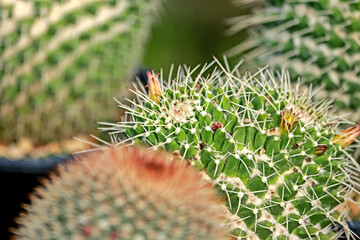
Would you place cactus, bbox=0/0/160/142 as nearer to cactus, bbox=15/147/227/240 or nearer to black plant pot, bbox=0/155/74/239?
black plant pot, bbox=0/155/74/239

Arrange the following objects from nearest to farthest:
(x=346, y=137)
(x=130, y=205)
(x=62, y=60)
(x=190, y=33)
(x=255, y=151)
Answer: (x=130, y=205), (x=255, y=151), (x=346, y=137), (x=62, y=60), (x=190, y=33)

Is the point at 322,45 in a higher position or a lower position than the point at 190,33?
lower

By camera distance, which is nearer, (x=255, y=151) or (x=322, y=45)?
(x=255, y=151)

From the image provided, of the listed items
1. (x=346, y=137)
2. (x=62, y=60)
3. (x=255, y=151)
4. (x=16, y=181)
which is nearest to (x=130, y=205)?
(x=255, y=151)

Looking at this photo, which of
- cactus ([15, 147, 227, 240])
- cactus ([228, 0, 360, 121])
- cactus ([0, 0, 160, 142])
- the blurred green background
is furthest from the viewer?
the blurred green background

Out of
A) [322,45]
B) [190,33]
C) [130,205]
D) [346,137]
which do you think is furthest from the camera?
[190,33]

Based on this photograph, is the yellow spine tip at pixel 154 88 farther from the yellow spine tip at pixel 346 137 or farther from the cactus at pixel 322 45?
the cactus at pixel 322 45

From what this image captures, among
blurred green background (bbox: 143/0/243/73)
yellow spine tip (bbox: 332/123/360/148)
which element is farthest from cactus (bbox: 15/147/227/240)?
blurred green background (bbox: 143/0/243/73)

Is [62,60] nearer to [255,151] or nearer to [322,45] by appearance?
[322,45]
